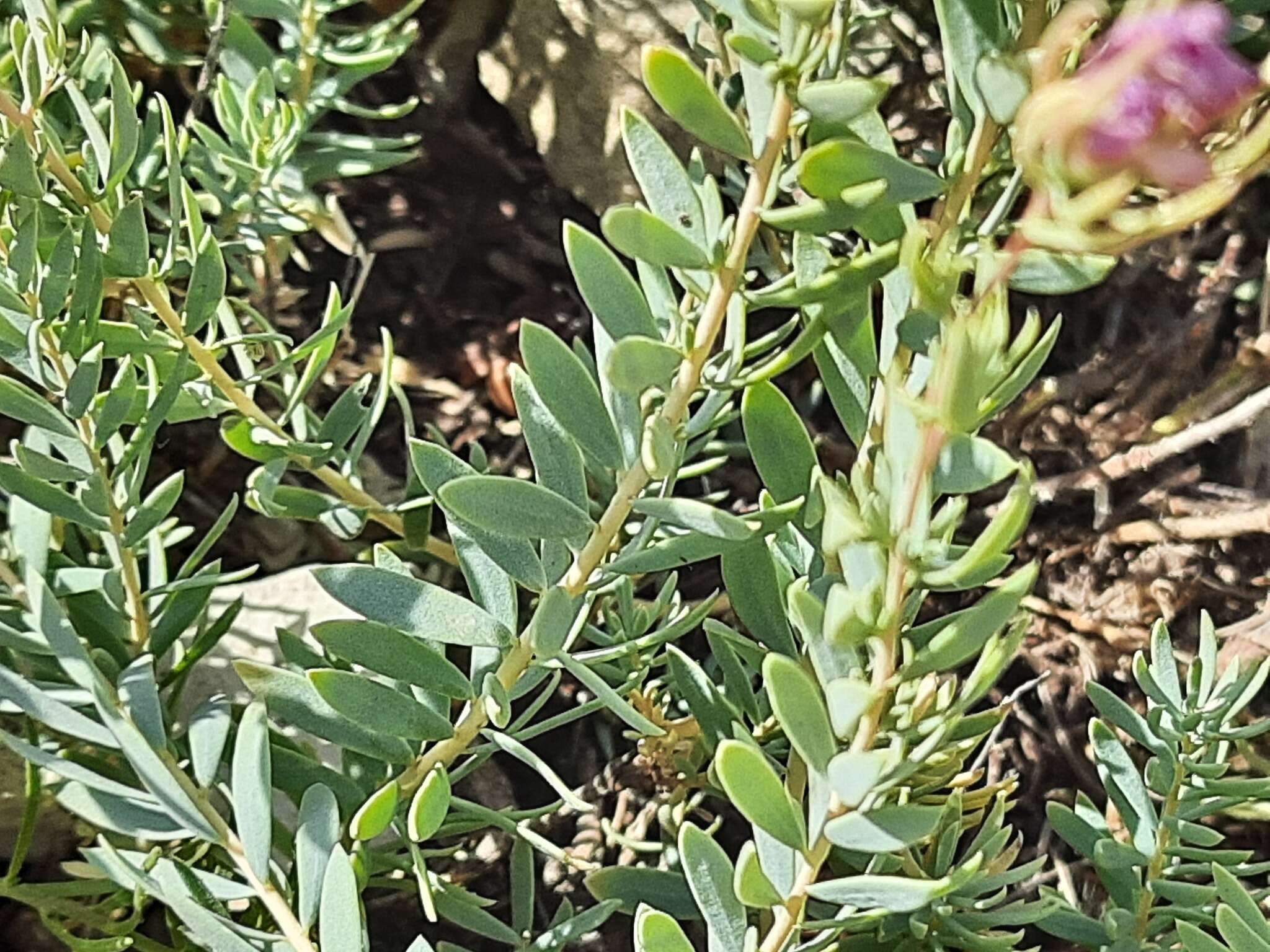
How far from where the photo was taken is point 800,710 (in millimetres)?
417

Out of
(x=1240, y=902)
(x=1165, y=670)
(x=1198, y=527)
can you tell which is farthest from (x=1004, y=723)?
(x=1240, y=902)

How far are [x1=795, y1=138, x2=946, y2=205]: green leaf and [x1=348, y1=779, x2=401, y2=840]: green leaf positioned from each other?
0.29 m

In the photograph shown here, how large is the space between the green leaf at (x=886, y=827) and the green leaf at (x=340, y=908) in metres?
0.19

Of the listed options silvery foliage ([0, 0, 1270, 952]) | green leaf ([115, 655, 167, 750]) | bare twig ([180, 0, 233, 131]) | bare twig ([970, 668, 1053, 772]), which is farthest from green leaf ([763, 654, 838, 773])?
bare twig ([180, 0, 233, 131])

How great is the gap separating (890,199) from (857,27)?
0.41 metres

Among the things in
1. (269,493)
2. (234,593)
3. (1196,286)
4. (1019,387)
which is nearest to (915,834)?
(1019,387)

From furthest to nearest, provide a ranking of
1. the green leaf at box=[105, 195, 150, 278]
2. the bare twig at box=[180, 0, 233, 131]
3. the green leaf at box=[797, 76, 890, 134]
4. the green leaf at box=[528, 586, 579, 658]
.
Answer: the bare twig at box=[180, 0, 233, 131], the green leaf at box=[105, 195, 150, 278], the green leaf at box=[528, 586, 579, 658], the green leaf at box=[797, 76, 890, 134]

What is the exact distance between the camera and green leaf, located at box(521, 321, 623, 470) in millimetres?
479

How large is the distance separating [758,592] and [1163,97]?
1.04ft

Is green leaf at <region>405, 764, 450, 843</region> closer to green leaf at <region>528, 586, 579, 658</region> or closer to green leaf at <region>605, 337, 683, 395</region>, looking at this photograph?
green leaf at <region>528, 586, 579, 658</region>

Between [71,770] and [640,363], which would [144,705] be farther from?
[640,363]

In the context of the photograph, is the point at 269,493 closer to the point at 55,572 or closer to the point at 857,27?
the point at 55,572

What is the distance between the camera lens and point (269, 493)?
0.69 meters

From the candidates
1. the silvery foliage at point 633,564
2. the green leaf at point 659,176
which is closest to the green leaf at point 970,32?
the silvery foliage at point 633,564
